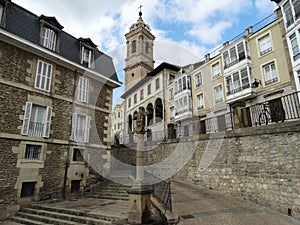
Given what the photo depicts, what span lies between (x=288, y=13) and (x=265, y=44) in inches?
107

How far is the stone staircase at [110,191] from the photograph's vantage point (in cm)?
976

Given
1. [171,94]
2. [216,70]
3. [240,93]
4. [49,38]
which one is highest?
[216,70]

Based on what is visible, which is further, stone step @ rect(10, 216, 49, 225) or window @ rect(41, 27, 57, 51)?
window @ rect(41, 27, 57, 51)

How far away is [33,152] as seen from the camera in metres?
9.53

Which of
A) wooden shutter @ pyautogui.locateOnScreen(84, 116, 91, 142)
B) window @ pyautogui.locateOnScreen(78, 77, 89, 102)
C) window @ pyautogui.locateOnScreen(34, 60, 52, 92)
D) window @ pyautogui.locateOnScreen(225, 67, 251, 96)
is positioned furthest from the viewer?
window @ pyautogui.locateOnScreen(225, 67, 251, 96)

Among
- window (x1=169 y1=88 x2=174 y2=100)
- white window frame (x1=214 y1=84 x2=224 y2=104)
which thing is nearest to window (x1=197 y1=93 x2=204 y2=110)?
white window frame (x1=214 y1=84 x2=224 y2=104)

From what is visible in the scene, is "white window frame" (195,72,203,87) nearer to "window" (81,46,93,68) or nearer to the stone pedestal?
"window" (81,46,93,68)

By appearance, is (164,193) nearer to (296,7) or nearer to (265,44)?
(296,7)

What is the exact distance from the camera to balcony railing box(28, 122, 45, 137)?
9528 millimetres

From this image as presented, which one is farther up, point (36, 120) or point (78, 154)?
point (36, 120)

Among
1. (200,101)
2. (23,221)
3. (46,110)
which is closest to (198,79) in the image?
(200,101)

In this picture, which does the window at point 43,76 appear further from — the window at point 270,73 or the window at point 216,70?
the window at point 270,73

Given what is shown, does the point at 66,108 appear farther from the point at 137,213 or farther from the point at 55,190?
the point at 137,213

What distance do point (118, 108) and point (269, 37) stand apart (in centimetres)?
3782
